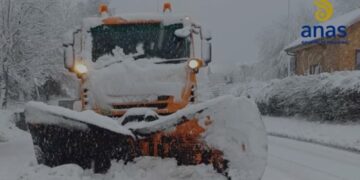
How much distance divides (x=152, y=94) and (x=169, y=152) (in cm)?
136

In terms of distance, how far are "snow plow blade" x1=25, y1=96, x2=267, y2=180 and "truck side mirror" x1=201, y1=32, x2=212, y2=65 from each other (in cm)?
179

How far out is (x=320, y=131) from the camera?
1739 cm

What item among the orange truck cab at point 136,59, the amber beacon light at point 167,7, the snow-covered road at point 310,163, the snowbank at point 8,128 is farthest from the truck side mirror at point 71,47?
the snowbank at point 8,128

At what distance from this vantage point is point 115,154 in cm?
579

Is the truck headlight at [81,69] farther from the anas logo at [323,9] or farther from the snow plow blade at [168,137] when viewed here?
the anas logo at [323,9]

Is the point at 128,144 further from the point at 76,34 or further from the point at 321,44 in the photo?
the point at 321,44

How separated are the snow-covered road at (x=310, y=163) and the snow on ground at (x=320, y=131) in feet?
Result: 3.00

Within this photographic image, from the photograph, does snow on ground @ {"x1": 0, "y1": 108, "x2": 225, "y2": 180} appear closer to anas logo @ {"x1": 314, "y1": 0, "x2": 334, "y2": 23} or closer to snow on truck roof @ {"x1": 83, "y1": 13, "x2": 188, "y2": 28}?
snow on truck roof @ {"x1": 83, "y1": 13, "x2": 188, "y2": 28}

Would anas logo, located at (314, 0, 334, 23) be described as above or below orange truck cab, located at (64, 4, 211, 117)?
above

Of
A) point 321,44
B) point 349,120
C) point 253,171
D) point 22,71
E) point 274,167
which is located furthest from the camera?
point 321,44

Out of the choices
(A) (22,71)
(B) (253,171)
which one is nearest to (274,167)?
(B) (253,171)

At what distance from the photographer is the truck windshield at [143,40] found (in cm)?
756

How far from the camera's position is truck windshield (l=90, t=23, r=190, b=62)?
7559 millimetres

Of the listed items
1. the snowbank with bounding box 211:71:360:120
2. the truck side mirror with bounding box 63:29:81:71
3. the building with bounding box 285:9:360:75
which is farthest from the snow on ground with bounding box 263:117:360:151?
the building with bounding box 285:9:360:75
